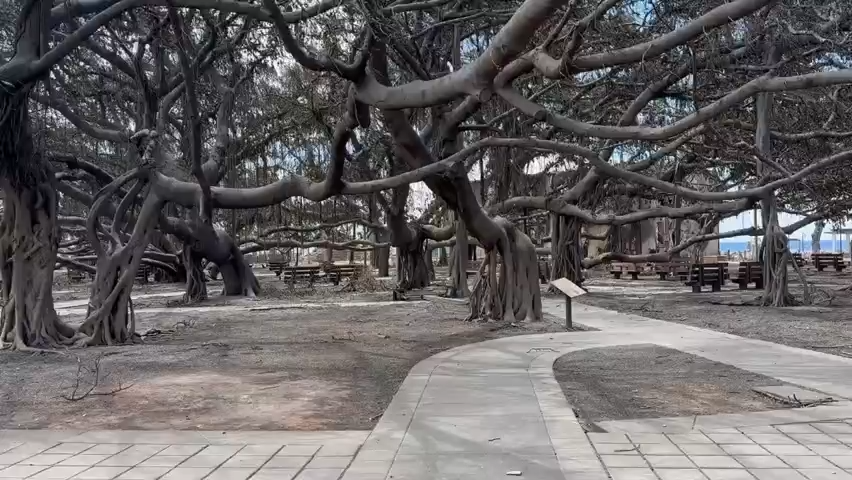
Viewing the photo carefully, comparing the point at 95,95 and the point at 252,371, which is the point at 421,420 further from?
the point at 95,95

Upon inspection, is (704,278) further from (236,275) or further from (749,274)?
(236,275)

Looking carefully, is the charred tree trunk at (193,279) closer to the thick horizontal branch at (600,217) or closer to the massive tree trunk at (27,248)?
the thick horizontal branch at (600,217)

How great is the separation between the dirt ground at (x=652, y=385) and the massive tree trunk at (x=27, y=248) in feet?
26.2

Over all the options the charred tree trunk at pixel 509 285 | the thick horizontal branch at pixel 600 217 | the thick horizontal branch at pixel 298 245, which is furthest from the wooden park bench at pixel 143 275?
the charred tree trunk at pixel 509 285

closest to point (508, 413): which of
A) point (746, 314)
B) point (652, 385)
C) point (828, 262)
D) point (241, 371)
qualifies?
point (652, 385)

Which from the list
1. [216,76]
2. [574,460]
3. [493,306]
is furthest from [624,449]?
[216,76]

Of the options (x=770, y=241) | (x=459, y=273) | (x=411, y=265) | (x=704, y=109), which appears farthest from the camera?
(x=411, y=265)

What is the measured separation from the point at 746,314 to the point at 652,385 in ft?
30.1

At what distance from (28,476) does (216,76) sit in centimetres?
1290

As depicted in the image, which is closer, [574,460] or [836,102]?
[574,460]

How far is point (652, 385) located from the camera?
742cm

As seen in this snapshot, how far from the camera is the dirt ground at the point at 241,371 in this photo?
620 cm

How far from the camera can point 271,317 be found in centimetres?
1620

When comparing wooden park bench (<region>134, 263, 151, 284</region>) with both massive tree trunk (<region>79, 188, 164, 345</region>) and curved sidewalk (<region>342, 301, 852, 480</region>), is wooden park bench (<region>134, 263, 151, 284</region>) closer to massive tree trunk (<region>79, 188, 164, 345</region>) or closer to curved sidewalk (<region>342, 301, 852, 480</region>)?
massive tree trunk (<region>79, 188, 164, 345</region>)
